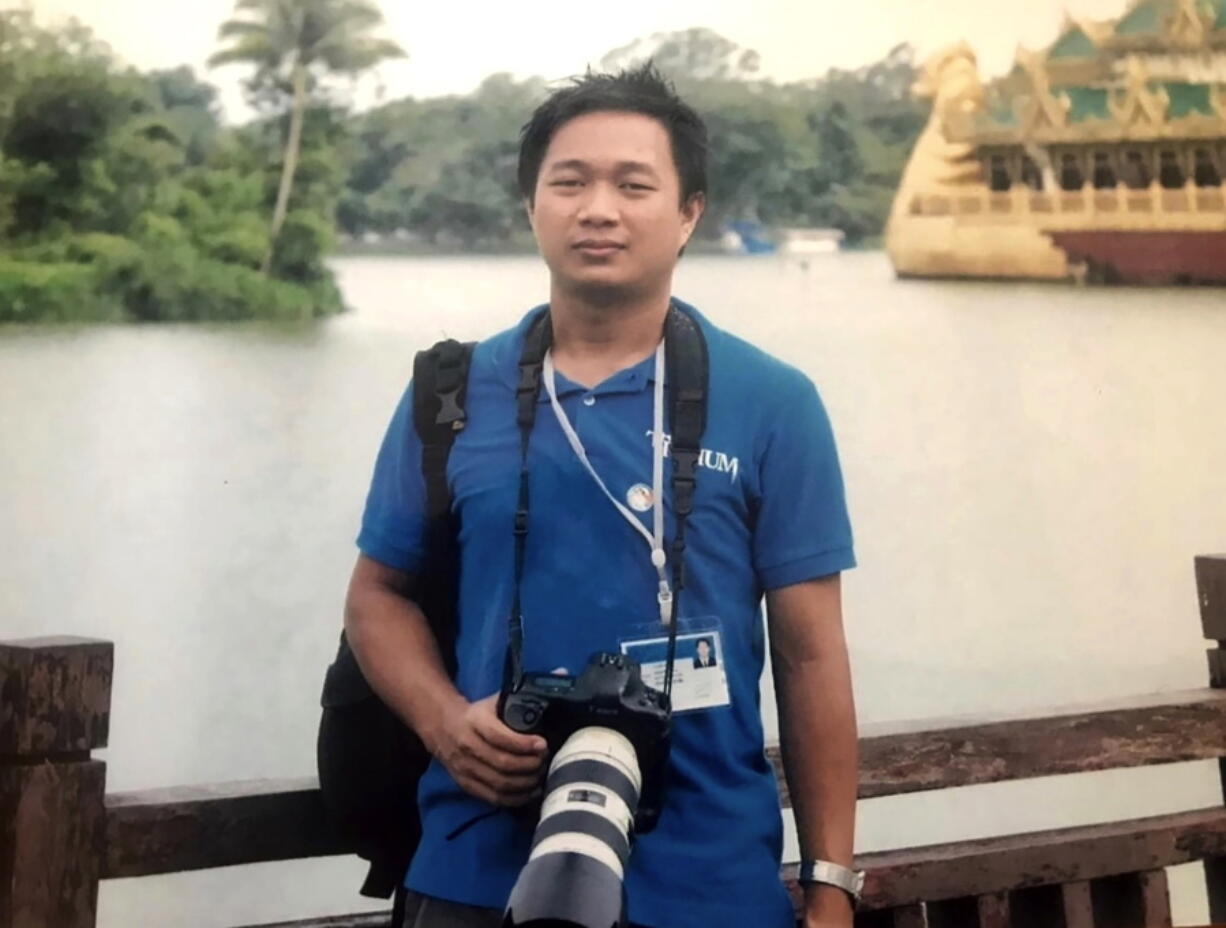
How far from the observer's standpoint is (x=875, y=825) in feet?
6.34

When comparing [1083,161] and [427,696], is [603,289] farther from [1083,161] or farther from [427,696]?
[1083,161]

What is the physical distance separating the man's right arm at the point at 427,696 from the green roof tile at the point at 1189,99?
1605 mm

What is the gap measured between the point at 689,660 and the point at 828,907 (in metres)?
0.22

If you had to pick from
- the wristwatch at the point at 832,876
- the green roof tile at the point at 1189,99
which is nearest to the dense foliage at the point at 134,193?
the wristwatch at the point at 832,876

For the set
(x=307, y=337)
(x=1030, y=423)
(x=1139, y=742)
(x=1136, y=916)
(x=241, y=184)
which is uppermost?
(x=241, y=184)

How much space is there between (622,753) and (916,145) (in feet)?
4.38

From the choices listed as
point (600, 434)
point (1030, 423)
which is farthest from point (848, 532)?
point (1030, 423)

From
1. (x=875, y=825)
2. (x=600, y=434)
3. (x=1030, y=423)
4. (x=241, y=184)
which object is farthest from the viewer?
(x=1030, y=423)

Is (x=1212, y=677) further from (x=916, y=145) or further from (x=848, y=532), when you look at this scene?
(x=848, y=532)

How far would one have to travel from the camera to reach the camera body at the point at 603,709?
95cm

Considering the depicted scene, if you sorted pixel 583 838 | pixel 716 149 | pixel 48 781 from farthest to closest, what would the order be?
pixel 716 149, pixel 48 781, pixel 583 838

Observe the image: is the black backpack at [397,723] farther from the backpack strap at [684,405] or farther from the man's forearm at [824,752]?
the man's forearm at [824,752]

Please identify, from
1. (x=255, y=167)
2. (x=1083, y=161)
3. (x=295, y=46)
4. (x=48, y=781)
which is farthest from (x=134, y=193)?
(x=1083, y=161)

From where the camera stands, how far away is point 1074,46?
2102 millimetres
